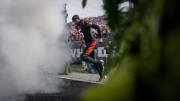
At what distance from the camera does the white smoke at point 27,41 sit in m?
6.55

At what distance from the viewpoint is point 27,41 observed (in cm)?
727

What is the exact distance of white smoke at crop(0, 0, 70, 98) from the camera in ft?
21.5

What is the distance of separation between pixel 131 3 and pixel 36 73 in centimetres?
707

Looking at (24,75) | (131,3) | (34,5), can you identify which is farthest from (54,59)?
(131,3)

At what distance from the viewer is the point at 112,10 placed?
66 centimetres

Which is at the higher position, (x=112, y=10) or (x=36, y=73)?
(x=112, y=10)

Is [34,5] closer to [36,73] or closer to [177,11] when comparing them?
[36,73]

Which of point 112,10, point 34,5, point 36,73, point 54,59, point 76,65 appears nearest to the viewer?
point 112,10

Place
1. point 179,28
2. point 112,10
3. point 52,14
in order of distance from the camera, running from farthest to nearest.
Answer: point 52,14 → point 112,10 → point 179,28

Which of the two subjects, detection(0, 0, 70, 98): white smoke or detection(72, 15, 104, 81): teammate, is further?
detection(72, 15, 104, 81): teammate

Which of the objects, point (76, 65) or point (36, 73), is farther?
point (76, 65)

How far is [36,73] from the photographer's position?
297 inches

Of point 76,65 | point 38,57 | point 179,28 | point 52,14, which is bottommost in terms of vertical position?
point 76,65

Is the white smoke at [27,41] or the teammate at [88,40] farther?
the teammate at [88,40]
